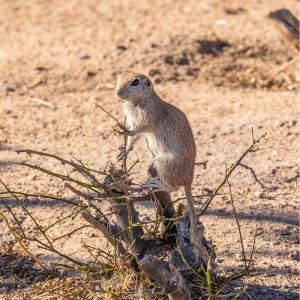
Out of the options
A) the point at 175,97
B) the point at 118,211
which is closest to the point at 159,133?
the point at 118,211

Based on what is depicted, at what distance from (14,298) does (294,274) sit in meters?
1.78

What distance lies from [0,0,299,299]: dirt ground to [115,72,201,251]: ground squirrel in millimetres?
699

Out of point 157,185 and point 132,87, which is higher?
point 132,87

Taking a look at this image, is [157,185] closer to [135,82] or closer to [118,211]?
[118,211]

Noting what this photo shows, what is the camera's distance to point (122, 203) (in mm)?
4094

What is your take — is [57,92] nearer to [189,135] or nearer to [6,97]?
[6,97]

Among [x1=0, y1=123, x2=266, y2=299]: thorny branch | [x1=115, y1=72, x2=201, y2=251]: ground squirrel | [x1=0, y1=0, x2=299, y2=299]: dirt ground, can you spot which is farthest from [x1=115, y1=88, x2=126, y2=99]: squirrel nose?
[x1=0, y1=0, x2=299, y2=299]: dirt ground

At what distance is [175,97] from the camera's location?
7535 millimetres

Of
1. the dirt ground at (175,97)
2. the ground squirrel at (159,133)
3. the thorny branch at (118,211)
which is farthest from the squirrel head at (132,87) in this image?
the dirt ground at (175,97)

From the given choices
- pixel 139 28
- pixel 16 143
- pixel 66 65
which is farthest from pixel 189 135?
pixel 139 28

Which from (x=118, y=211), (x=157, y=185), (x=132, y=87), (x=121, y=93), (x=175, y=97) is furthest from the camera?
(x=175, y=97)

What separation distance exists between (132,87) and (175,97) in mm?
2668

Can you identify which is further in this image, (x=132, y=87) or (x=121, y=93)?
(x=132, y=87)

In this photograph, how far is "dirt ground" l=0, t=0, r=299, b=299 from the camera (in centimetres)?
533
